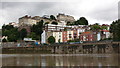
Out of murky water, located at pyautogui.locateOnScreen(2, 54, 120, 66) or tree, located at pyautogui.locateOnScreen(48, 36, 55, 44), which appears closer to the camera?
murky water, located at pyautogui.locateOnScreen(2, 54, 120, 66)

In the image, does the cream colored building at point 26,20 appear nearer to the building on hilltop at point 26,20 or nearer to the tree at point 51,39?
the building on hilltop at point 26,20

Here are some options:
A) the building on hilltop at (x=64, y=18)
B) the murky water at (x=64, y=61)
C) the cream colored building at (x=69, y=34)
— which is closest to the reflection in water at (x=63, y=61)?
the murky water at (x=64, y=61)

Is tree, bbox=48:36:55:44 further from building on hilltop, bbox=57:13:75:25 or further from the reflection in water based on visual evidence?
building on hilltop, bbox=57:13:75:25

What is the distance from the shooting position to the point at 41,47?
71.2m


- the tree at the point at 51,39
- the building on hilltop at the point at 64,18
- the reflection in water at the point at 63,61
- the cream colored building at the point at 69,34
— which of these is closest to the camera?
the reflection in water at the point at 63,61

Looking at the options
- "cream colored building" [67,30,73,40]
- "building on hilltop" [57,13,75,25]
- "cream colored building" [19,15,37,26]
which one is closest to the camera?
"cream colored building" [67,30,73,40]

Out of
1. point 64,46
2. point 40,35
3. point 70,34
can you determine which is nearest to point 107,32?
point 70,34

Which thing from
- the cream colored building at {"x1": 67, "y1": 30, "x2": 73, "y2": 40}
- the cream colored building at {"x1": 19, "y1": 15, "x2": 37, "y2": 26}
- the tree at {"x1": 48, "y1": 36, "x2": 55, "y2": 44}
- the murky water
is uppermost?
the cream colored building at {"x1": 19, "y1": 15, "x2": 37, "y2": 26}

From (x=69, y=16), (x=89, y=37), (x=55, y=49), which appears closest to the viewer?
(x=55, y=49)

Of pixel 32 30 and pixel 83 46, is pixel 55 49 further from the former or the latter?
pixel 32 30

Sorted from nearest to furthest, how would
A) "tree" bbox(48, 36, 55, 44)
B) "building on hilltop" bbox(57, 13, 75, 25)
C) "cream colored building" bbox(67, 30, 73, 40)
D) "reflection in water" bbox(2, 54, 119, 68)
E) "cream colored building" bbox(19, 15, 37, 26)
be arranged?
1. "reflection in water" bbox(2, 54, 119, 68)
2. "tree" bbox(48, 36, 55, 44)
3. "cream colored building" bbox(67, 30, 73, 40)
4. "cream colored building" bbox(19, 15, 37, 26)
5. "building on hilltop" bbox(57, 13, 75, 25)

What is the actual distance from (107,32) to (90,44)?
104ft

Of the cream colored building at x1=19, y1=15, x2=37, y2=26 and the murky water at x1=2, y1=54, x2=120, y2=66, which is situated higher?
the cream colored building at x1=19, y1=15, x2=37, y2=26

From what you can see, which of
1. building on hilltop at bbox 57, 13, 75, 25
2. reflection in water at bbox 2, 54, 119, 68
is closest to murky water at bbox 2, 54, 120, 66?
reflection in water at bbox 2, 54, 119, 68
